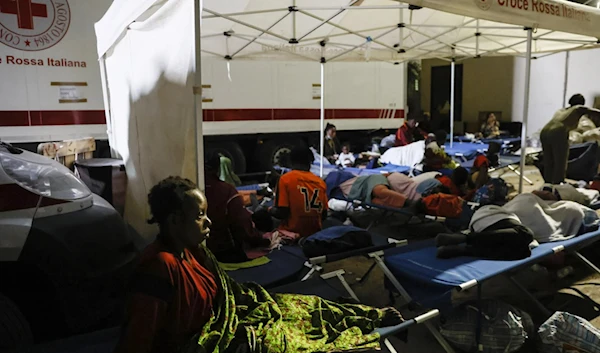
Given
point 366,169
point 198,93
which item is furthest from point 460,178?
point 198,93

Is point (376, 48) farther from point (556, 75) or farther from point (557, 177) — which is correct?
point (556, 75)

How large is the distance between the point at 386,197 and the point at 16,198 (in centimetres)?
318

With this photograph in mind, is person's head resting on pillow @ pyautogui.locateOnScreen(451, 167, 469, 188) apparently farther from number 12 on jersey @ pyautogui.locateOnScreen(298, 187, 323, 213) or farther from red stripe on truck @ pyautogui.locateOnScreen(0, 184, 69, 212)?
red stripe on truck @ pyautogui.locateOnScreen(0, 184, 69, 212)

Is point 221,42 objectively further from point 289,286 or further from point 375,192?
point 289,286

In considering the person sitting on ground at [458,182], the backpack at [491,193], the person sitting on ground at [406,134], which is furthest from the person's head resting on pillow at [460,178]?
the person sitting on ground at [406,134]

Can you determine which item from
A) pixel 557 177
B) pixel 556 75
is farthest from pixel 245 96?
pixel 556 75

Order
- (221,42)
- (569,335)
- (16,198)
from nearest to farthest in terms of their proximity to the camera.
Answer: (16,198) < (569,335) < (221,42)

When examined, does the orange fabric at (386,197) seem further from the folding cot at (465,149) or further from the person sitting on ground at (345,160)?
the folding cot at (465,149)

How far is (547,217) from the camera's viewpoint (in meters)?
3.30

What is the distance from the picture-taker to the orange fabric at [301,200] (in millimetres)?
3281

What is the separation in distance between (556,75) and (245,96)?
25.1ft

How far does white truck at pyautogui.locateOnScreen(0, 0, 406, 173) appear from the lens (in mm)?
5148

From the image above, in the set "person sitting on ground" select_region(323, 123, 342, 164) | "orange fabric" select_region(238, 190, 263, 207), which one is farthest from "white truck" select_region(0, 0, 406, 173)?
"orange fabric" select_region(238, 190, 263, 207)

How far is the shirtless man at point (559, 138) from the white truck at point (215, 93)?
3.87 metres
